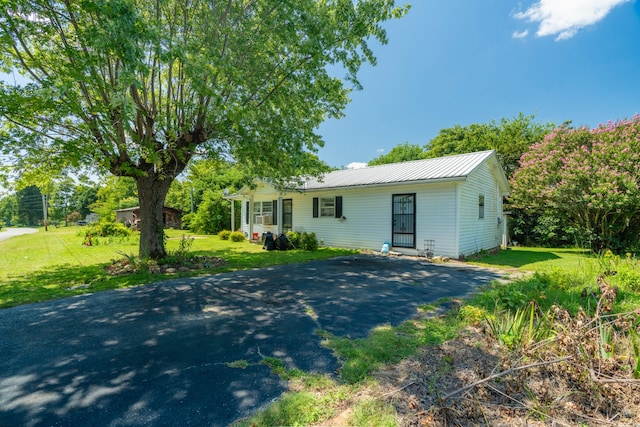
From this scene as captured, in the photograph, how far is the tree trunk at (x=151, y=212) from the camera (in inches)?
344

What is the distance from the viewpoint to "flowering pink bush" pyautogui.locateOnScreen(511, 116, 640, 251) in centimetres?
1005

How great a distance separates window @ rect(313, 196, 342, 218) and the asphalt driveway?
23.5 ft

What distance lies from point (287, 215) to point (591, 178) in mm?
13413

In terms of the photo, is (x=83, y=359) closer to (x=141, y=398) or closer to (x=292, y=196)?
(x=141, y=398)

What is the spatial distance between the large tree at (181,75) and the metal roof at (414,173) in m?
4.33

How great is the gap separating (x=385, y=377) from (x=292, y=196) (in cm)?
1367

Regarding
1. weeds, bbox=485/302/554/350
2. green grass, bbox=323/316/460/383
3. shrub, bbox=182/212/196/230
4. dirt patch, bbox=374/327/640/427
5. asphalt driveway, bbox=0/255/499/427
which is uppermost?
shrub, bbox=182/212/196/230

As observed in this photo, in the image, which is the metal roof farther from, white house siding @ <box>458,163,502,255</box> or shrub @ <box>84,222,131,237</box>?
shrub @ <box>84,222,131,237</box>

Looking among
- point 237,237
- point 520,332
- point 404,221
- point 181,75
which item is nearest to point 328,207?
point 404,221

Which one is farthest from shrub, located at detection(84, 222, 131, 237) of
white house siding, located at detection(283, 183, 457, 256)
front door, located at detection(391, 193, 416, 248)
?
front door, located at detection(391, 193, 416, 248)

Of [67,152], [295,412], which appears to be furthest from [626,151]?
[67,152]

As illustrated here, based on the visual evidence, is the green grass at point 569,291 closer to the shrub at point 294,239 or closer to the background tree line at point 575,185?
the background tree line at point 575,185

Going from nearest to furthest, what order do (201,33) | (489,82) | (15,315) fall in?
(15,315) → (201,33) → (489,82)

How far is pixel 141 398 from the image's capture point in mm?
2393
